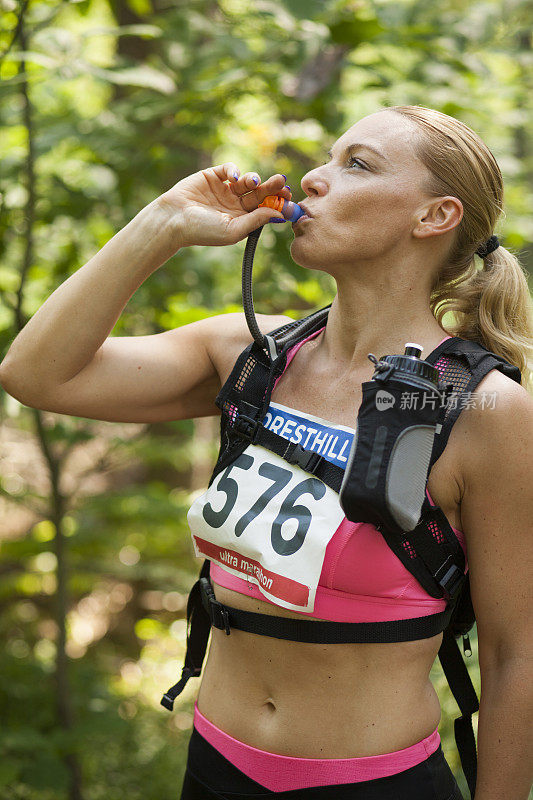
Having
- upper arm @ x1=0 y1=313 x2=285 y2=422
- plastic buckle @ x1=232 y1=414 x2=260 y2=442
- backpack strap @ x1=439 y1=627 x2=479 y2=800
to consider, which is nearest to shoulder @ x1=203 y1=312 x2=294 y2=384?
upper arm @ x1=0 y1=313 x2=285 y2=422

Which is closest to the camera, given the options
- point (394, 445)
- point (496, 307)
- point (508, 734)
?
point (394, 445)

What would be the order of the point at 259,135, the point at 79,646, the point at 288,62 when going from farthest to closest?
the point at 79,646 < the point at 259,135 < the point at 288,62

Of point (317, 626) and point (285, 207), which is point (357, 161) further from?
point (317, 626)

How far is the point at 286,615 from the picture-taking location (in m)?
1.61

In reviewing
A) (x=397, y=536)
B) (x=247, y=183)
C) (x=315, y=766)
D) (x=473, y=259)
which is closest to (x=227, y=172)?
(x=247, y=183)

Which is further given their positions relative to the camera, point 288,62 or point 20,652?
point 20,652

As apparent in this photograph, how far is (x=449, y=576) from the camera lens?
1.56m

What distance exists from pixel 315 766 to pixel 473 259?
1242mm

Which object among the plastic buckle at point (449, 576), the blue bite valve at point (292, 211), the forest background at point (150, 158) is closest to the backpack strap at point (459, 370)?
the plastic buckle at point (449, 576)

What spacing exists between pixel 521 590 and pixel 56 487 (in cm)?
Result: 231

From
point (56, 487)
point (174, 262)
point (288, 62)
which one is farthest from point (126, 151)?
point (56, 487)

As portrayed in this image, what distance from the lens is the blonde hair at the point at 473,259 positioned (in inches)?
67.1

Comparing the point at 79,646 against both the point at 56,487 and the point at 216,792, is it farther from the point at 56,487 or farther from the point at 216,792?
the point at 216,792

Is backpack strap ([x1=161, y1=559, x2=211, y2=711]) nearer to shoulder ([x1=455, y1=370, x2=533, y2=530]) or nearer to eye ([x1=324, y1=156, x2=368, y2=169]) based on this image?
shoulder ([x1=455, y1=370, x2=533, y2=530])
